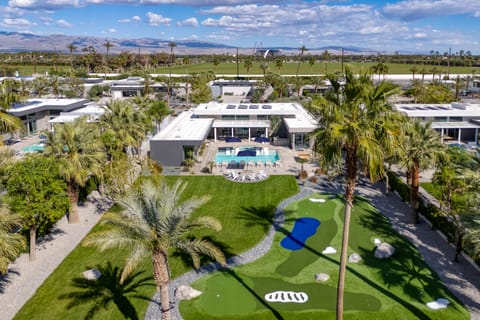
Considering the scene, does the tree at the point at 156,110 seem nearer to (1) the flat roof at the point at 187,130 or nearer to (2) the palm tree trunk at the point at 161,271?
(1) the flat roof at the point at 187,130

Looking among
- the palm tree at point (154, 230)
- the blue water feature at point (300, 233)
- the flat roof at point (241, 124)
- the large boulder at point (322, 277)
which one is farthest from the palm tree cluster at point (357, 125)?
the flat roof at point (241, 124)

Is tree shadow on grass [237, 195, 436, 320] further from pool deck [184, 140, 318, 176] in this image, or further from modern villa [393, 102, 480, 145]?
modern villa [393, 102, 480, 145]

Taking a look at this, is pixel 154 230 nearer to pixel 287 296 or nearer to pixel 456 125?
pixel 287 296

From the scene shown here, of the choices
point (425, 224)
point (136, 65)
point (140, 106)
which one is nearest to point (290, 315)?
point (425, 224)

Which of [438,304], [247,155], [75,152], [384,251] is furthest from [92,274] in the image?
[247,155]

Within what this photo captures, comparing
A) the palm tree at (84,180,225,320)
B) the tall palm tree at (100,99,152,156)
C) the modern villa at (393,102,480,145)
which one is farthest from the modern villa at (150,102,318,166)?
the palm tree at (84,180,225,320)

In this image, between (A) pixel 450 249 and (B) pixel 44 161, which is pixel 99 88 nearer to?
(B) pixel 44 161
